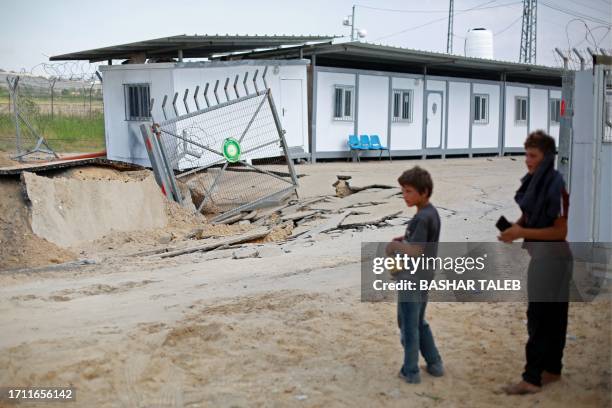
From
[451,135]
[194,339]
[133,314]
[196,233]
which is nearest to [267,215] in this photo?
[196,233]

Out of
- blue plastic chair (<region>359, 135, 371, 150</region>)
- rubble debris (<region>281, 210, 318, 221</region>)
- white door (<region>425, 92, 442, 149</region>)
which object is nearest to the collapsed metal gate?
rubble debris (<region>281, 210, 318, 221</region>)

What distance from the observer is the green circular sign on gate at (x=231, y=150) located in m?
13.9

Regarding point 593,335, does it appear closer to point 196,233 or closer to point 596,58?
point 596,58

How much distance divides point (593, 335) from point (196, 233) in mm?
7782

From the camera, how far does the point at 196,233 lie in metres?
12.2

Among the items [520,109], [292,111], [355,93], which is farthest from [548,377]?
[520,109]

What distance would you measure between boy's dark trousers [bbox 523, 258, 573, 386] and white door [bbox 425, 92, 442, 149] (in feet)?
70.0

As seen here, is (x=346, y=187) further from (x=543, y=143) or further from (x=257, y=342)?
(x=543, y=143)

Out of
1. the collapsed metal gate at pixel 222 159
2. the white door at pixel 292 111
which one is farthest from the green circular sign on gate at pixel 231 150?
the white door at pixel 292 111

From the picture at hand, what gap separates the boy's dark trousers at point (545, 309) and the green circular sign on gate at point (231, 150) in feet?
32.2

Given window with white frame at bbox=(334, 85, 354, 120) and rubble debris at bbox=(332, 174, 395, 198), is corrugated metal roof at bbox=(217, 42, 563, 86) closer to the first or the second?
window with white frame at bbox=(334, 85, 354, 120)

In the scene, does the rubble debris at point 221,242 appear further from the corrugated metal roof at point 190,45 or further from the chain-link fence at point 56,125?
the chain-link fence at point 56,125

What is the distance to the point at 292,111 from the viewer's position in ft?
67.3

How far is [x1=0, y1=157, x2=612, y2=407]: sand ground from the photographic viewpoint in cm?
477
